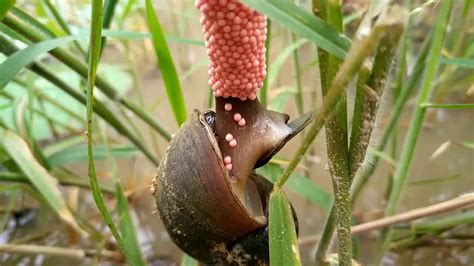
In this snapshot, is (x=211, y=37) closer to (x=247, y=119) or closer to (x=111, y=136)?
(x=247, y=119)

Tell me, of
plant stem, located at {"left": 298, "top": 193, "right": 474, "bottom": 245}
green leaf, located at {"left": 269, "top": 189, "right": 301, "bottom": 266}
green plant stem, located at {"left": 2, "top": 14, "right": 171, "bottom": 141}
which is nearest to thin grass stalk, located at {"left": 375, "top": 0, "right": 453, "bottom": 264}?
plant stem, located at {"left": 298, "top": 193, "right": 474, "bottom": 245}

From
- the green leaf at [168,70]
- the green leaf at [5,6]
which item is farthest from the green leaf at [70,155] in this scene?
the green leaf at [5,6]

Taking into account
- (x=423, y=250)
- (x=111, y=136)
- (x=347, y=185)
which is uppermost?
(x=347, y=185)

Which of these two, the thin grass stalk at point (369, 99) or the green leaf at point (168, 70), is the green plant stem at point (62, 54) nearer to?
the green leaf at point (168, 70)

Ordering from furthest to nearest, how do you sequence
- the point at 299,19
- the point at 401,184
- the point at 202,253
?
the point at 401,184
the point at 202,253
the point at 299,19

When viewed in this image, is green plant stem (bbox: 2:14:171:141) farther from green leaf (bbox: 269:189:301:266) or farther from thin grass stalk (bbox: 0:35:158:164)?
green leaf (bbox: 269:189:301:266)

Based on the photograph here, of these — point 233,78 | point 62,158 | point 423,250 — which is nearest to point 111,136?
point 62,158

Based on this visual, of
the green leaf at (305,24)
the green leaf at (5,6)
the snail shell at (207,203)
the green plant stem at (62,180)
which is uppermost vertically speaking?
the green leaf at (5,6)

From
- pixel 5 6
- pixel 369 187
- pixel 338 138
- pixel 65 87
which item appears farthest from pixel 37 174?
pixel 369 187
